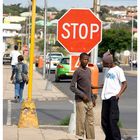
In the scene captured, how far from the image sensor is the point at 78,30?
13.5 m

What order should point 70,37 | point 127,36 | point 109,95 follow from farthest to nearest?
point 127,36 < point 70,37 < point 109,95

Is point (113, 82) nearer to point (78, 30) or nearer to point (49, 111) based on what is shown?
point (78, 30)

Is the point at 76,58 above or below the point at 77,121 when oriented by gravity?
above

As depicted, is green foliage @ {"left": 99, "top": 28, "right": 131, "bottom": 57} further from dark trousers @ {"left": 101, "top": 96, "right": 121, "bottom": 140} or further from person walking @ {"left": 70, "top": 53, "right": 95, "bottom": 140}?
dark trousers @ {"left": 101, "top": 96, "right": 121, "bottom": 140}

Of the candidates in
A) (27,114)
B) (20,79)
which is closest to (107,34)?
(20,79)

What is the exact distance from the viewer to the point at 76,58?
13.7 m

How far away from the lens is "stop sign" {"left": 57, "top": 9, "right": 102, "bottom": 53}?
13.5 m

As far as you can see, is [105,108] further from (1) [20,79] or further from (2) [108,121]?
(1) [20,79]

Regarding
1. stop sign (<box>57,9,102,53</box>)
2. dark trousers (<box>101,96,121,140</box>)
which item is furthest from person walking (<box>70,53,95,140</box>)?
stop sign (<box>57,9,102,53</box>)

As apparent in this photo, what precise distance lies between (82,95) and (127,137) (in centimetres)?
184

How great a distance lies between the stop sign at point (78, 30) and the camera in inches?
530

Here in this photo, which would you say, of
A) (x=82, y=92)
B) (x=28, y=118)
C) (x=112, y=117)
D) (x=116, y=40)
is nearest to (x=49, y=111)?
(x=28, y=118)

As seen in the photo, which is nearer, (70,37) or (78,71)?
(78,71)

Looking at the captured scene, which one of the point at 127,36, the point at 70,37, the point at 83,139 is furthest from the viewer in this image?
the point at 127,36
